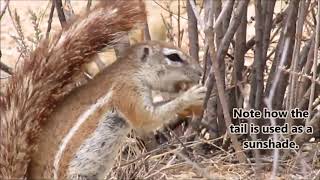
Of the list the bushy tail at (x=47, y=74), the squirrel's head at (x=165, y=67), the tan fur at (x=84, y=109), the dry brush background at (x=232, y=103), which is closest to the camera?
the bushy tail at (x=47, y=74)

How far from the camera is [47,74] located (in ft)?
9.29

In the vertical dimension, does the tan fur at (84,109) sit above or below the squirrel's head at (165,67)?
below

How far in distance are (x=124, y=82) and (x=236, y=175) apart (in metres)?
0.71

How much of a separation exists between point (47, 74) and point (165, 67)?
0.49 meters

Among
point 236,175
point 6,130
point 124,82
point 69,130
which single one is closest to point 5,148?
point 6,130

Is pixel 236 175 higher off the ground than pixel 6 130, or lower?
lower

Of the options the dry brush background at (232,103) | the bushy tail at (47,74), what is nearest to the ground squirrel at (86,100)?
the bushy tail at (47,74)

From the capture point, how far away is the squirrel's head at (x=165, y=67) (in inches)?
122

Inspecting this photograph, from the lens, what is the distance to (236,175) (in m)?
3.49

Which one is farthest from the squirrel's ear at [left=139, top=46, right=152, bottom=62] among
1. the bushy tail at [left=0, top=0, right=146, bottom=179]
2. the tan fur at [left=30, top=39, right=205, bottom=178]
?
the bushy tail at [left=0, top=0, right=146, bottom=179]

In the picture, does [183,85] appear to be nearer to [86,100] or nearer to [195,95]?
[195,95]

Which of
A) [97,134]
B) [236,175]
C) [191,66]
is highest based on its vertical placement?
[191,66]

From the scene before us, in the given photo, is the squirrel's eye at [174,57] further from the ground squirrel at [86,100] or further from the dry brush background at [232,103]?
the dry brush background at [232,103]

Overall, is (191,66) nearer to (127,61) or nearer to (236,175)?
(127,61)
